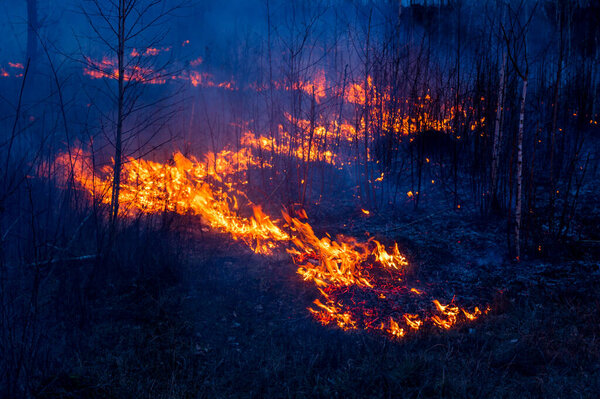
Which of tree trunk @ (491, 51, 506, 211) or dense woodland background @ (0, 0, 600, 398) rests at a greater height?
tree trunk @ (491, 51, 506, 211)

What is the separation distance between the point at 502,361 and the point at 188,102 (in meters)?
15.0

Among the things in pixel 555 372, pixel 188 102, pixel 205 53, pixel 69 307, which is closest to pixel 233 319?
pixel 69 307

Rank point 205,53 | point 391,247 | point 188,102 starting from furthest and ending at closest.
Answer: point 205,53, point 188,102, point 391,247

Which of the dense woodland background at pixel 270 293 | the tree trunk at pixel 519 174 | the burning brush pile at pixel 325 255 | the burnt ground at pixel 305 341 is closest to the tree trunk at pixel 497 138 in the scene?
the dense woodland background at pixel 270 293

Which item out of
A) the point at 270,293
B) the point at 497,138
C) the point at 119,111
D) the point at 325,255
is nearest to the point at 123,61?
the point at 119,111

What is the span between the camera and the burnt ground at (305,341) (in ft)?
9.27

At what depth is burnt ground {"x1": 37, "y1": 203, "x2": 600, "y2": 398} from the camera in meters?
2.83

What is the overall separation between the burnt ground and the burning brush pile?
0.85ft

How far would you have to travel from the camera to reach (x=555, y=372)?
3012 mm

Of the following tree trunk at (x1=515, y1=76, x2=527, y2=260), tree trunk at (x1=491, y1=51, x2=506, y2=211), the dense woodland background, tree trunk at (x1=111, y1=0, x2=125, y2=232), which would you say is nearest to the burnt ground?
the dense woodland background

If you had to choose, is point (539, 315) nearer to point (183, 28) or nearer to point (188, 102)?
point (188, 102)

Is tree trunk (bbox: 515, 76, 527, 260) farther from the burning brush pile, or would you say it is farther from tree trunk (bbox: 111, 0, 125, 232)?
tree trunk (bbox: 111, 0, 125, 232)

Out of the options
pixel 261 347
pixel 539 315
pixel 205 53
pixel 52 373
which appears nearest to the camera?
pixel 52 373

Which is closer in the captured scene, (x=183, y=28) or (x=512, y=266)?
(x=512, y=266)
